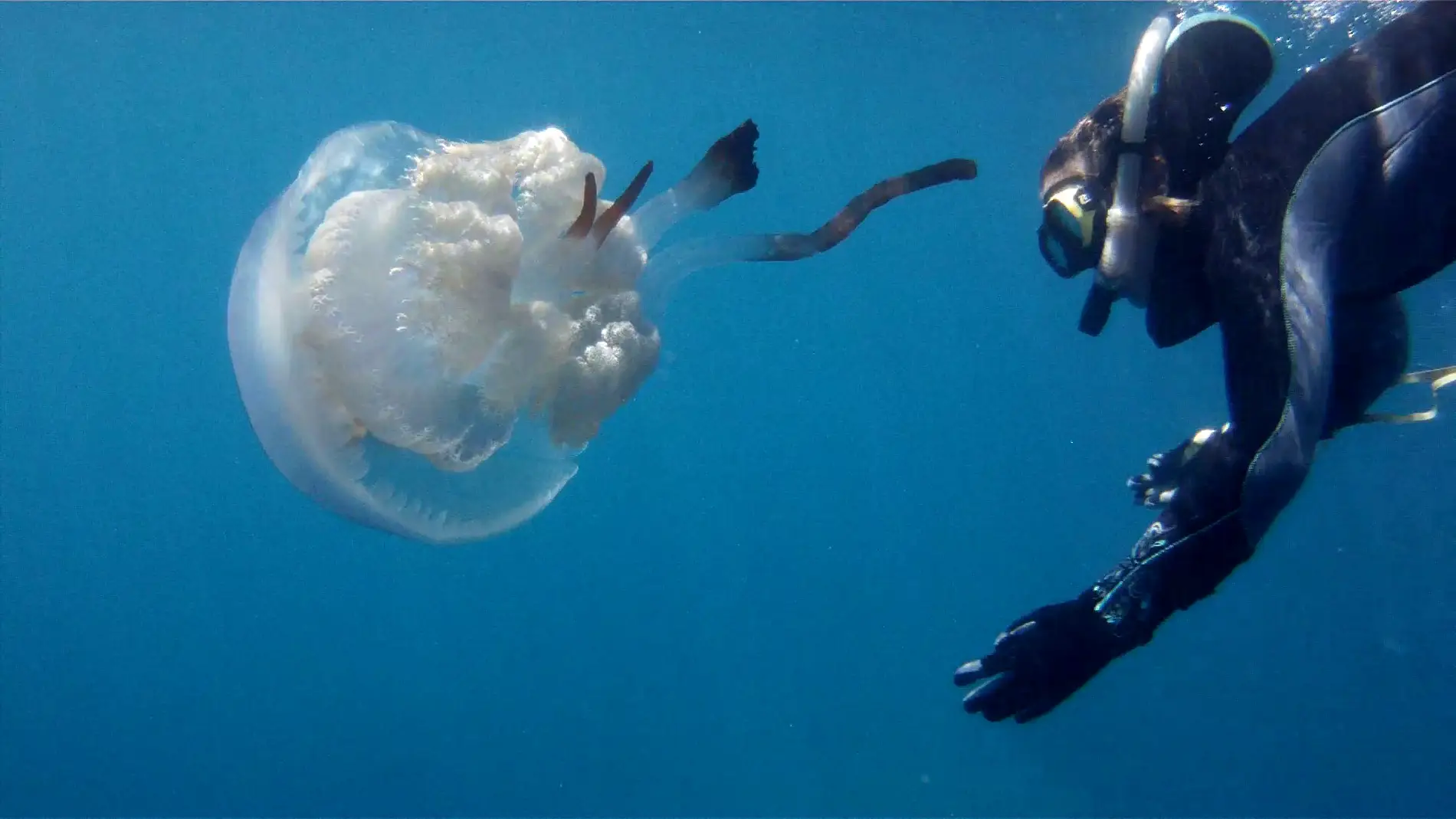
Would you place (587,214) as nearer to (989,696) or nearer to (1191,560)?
(989,696)

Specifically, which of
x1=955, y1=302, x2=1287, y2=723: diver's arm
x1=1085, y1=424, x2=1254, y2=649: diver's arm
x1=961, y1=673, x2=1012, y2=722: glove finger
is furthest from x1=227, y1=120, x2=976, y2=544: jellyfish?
x1=961, y1=673, x2=1012, y2=722: glove finger

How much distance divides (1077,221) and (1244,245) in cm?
45

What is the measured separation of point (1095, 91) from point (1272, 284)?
38.7 feet

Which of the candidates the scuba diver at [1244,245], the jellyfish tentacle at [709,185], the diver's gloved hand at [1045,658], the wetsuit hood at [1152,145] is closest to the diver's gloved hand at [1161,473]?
the scuba diver at [1244,245]

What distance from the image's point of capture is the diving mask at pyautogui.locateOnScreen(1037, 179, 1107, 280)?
2395mm

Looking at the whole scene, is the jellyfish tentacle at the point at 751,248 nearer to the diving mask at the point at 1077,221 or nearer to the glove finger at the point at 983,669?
the diving mask at the point at 1077,221

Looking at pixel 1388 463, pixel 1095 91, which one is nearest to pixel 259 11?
pixel 1095 91

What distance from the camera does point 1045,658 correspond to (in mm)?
2051

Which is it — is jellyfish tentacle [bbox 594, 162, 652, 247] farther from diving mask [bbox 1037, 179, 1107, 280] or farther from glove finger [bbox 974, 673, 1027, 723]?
glove finger [bbox 974, 673, 1027, 723]

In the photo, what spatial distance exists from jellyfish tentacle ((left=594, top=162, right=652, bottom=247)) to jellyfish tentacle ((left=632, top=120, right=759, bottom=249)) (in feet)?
0.52

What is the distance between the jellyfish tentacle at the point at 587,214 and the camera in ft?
6.86

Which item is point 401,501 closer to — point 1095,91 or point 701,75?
point 701,75

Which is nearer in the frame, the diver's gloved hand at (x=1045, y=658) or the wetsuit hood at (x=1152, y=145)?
the diver's gloved hand at (x=1045, y=658)

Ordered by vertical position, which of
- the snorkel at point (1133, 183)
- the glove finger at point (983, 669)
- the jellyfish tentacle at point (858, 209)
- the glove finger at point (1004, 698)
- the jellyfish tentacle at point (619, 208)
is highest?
the jellyfish tentacle at point (619, 208)
